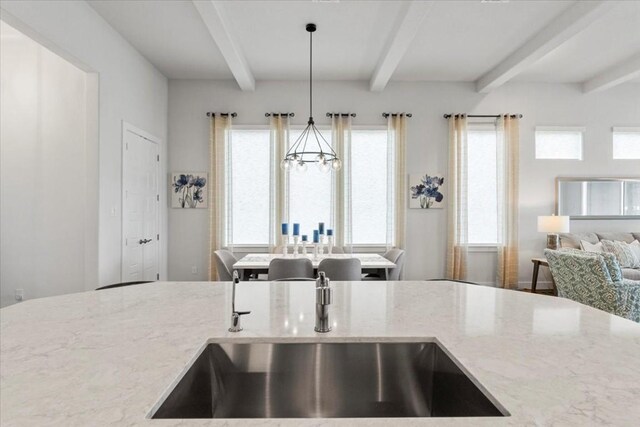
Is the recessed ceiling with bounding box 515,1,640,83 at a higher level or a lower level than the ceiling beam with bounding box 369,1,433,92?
higher

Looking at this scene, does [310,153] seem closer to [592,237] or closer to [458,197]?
[458,197]

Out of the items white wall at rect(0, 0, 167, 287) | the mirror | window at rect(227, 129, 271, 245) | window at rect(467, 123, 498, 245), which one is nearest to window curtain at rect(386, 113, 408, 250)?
window at rect(467, 123, 498, 245)

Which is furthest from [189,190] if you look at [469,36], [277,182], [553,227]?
[553,227]

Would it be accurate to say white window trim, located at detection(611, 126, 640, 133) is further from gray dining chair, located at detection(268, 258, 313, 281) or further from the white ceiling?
gray dining chair, located at detection(268, 258, 313, 281)

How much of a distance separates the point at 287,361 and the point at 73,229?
3493mm

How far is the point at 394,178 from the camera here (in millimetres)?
5172

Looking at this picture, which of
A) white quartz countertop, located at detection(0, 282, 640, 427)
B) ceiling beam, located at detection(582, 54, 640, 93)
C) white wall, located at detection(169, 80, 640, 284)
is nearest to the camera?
white quartz countertop, located at detection(0, 282, 640, 427)

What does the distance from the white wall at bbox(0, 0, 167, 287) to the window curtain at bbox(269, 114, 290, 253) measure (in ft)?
5.46

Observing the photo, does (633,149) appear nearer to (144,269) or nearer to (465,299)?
(465,299)

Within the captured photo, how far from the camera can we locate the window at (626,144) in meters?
5.38

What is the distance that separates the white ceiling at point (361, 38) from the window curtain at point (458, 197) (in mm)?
813

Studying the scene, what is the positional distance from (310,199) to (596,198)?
167 inches

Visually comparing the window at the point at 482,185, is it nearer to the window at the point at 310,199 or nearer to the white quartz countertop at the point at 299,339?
the window at the point at 310,199

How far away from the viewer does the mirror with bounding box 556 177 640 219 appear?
5.29m
